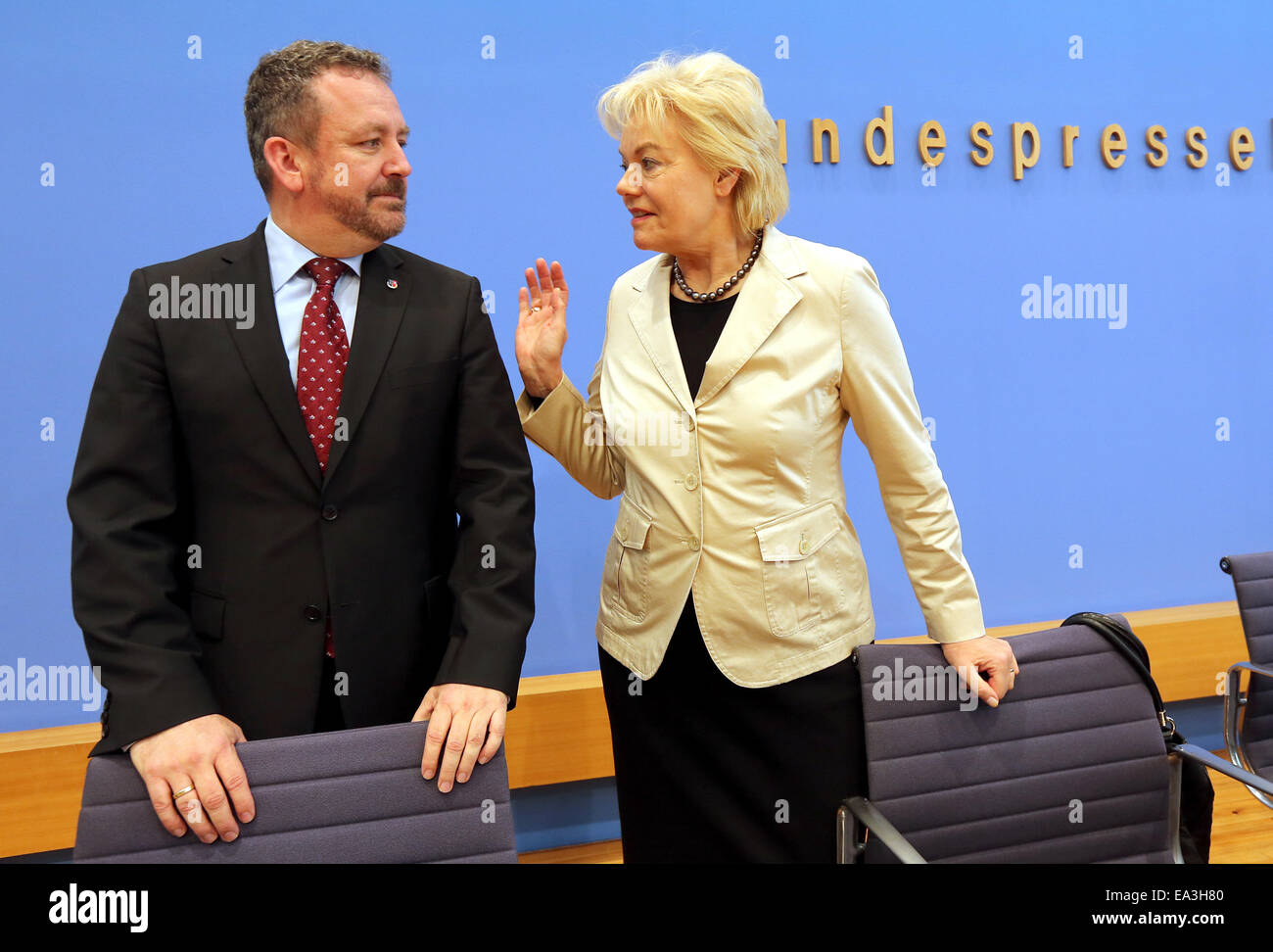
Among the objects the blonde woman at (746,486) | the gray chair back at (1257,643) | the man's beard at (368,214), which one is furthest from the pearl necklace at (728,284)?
the gray chair back at (1257,643)

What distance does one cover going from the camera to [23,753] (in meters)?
2.51

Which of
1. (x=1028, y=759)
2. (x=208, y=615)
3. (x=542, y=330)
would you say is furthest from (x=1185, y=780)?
(x=208, y=615)

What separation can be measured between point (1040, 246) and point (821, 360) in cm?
206

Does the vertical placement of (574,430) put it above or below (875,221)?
below

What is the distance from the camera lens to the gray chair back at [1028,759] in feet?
5.33

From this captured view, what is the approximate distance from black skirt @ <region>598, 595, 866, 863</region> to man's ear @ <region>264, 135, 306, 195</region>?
1.01 meters

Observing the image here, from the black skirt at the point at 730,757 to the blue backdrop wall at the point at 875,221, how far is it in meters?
1.21

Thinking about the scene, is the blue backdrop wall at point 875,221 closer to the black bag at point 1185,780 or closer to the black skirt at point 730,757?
the black skirt at point 730,757

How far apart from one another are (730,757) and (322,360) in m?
1.05

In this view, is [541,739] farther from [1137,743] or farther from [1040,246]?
[1040,246]

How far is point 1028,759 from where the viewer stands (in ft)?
5.53

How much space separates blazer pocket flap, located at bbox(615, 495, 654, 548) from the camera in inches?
72.2

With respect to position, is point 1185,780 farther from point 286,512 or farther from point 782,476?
point 286,512

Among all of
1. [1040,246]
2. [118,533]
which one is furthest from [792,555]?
[1040,246]
